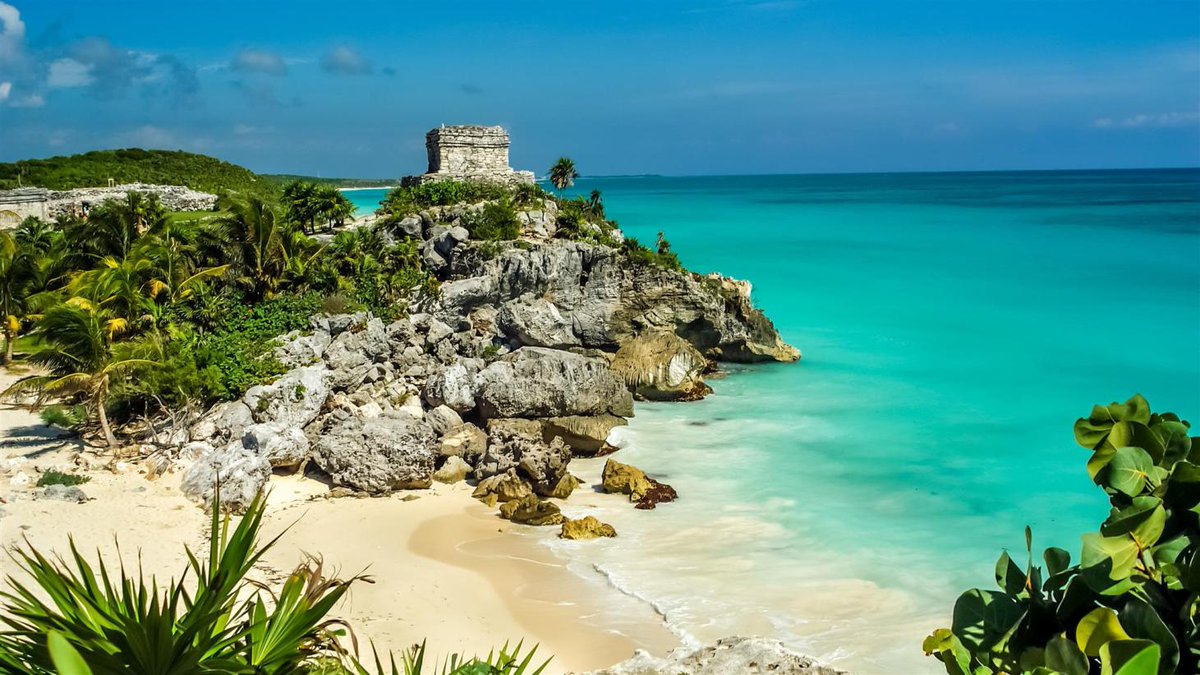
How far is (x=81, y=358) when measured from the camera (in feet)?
43.3

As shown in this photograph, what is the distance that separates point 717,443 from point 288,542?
7.72m

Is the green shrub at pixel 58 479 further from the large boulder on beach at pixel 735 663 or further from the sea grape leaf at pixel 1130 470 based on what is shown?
the sea grape leaf at pixel 1130 470

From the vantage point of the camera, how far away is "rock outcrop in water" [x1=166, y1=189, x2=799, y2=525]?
13.4 metres

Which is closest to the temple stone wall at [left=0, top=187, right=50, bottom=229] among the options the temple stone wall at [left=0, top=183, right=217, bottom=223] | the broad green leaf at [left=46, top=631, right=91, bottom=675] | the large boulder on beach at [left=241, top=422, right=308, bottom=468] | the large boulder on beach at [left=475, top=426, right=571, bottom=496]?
the temple stone wall at [left=0, top=183, right=217, bottom=223]

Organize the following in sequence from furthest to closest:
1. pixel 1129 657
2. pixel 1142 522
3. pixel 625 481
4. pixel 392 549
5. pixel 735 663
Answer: pixel 625 481 → pixel 392 549 → pixel 735 663 → pixel 1142 522 → pixel 1129 657

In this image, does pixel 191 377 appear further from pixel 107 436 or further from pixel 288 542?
pixel 288 542

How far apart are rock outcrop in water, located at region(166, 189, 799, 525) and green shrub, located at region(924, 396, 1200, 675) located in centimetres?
833

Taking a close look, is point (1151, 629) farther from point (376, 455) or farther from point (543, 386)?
point (543, 386)

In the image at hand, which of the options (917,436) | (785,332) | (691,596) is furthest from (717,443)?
(785,332)

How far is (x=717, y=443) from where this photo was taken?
16.1 m

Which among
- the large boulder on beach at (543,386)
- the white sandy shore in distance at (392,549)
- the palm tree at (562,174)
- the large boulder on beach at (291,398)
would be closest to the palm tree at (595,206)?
the palm tree at (562,174)

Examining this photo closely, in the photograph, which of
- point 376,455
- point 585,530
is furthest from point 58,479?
point 585,530

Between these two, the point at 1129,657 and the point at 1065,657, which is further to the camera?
the point at 1065,657

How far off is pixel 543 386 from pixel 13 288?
11.8 m
